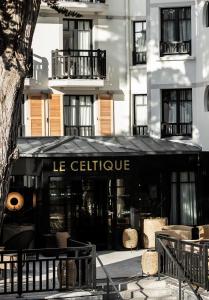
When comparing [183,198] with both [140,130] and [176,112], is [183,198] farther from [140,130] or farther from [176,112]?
[140,130]

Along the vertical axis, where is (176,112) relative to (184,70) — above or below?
below

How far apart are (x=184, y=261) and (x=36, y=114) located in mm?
11975

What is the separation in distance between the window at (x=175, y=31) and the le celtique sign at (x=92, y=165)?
456 cm

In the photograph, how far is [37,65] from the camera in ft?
90.2

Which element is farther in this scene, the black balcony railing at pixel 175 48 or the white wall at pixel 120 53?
the white wall at pixel 120 53

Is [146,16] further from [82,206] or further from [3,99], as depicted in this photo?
[3,99]

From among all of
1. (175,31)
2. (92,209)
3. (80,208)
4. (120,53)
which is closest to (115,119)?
(120,53)

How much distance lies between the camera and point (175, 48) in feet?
88.5

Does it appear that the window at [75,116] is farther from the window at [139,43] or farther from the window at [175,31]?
the window at [175,31]

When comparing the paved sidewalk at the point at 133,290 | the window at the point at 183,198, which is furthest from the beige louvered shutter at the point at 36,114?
the paved sidewalk at the point at 133,290

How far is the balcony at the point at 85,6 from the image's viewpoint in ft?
90.0

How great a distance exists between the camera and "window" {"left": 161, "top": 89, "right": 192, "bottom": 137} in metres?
27.0

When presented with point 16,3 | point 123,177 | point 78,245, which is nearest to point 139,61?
point 123,177

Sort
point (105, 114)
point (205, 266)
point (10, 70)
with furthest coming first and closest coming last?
1. point (105, 114)
2. point (205, 266)
3. point (10, 70)
